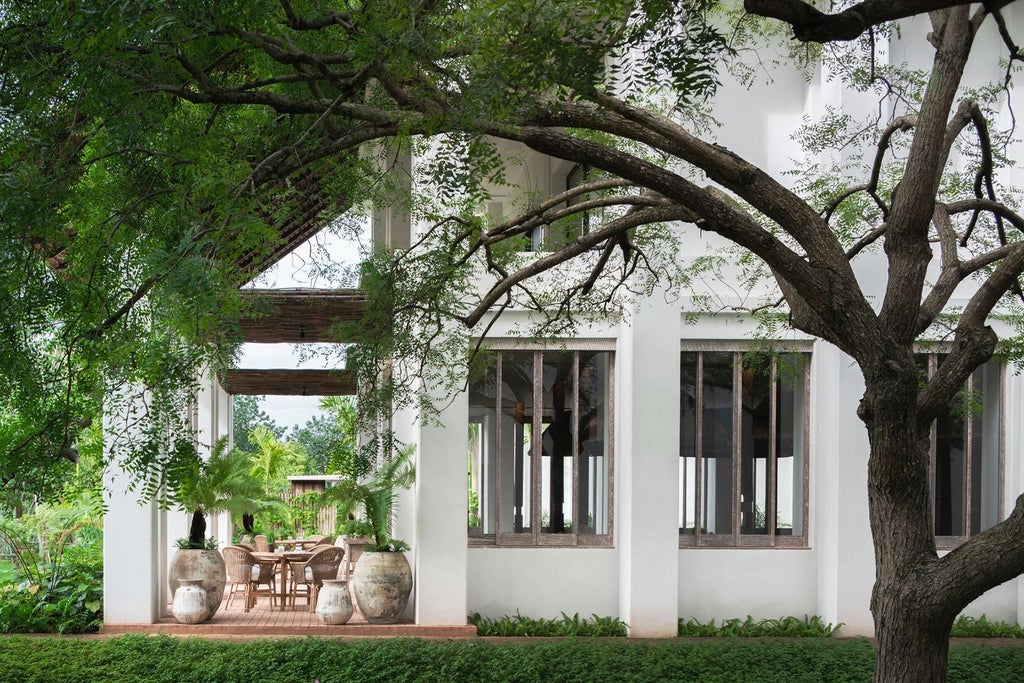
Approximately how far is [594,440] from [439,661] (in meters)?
4.30

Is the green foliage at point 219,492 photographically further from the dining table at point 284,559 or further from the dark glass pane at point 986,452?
the dark glass pane at point 986,452

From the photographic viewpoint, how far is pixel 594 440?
45.8 feet

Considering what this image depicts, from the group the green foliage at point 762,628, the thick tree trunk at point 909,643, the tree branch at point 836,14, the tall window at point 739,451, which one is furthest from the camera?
the tall window at point 739,451

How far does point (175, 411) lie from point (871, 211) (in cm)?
763

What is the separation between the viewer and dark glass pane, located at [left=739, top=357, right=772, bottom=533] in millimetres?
13883

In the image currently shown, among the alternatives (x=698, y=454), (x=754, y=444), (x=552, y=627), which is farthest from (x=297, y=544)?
(x=754, y=444)

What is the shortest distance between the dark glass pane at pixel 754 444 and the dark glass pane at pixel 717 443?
0.55 feet

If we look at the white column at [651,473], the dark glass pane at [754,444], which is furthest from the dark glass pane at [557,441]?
the dark glass pane at [754,444]

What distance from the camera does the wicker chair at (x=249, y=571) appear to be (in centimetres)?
1437

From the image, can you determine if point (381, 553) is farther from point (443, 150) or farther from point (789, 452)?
point (443, 150)

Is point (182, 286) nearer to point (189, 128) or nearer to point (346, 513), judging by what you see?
point (189, 128)

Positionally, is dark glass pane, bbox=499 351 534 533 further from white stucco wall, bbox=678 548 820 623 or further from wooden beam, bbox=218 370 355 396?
Answer: wooden beam, bbox=218 370 355 396

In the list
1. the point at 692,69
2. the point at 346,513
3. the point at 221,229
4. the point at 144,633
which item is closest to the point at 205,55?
the point at 221,229

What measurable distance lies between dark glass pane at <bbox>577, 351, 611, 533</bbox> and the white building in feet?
0.08
